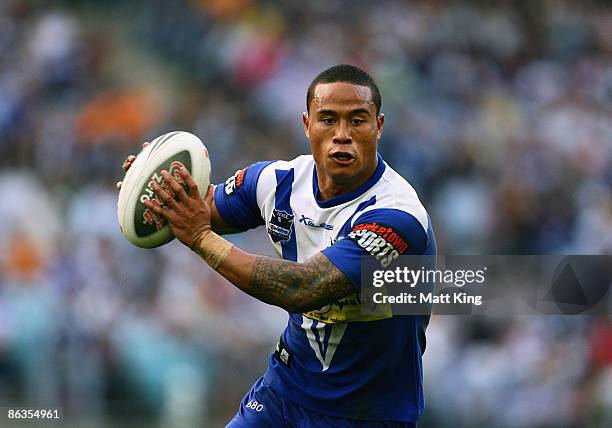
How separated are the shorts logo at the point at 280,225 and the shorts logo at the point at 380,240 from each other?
0.51 meters

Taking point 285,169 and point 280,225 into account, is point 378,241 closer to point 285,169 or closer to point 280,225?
point 280,225

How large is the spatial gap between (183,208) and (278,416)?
125 cm

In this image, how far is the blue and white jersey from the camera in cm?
472

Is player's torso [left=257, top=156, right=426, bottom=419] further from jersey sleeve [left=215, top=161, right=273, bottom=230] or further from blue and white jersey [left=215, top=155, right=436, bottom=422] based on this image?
jersey sleeve [left=215, top=161, right=273, bottom=230]

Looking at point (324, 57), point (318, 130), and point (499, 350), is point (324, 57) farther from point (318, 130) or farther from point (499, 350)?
point (318, 130)

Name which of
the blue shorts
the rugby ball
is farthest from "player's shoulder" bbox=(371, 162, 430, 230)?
the blue shorts

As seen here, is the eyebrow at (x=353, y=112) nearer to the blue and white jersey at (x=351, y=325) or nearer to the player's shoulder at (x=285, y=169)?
the blue and white jersey at (x=351, y=325)

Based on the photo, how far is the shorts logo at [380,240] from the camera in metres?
4.54

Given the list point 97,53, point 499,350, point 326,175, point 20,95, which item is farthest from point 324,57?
point 326,175

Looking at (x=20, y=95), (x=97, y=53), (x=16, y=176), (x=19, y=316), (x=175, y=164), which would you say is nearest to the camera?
(x=175, y=164)

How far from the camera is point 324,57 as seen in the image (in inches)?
472

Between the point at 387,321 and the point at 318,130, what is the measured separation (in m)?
0.94

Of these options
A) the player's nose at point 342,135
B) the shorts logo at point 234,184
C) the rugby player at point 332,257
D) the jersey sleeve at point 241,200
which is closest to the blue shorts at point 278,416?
the rugby player at point 332,257

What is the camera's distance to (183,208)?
4.52 m
